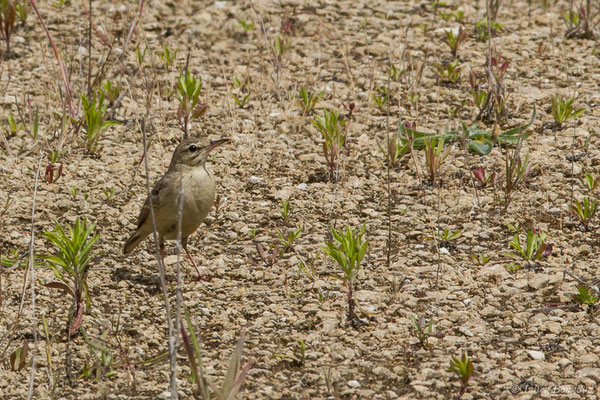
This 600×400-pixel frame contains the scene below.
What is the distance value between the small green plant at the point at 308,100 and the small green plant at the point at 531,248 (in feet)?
9.61

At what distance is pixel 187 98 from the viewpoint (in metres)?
8.12

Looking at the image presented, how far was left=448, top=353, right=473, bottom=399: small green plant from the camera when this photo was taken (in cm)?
486

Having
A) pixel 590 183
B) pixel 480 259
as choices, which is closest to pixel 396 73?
pixel 590 183

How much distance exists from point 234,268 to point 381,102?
2976 mm

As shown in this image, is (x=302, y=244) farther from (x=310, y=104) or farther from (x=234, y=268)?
(x=310, y=104)

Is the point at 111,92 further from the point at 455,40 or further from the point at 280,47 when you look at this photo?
the point at 455,40

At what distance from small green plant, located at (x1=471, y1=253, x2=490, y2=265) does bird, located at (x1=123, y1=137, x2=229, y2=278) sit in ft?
7.04

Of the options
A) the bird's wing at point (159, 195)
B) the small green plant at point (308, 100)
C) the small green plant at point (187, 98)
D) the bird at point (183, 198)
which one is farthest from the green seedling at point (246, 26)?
the bird's wing at point (159, 195)

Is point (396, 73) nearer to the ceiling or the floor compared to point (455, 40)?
nearer to the floor

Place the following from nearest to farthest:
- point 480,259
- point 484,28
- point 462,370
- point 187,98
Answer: point 462,370 → point 480,259 → point 187,98 → point 484,28

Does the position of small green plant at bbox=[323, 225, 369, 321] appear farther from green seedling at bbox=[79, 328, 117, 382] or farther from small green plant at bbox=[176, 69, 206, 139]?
small green plant at bbox=[176, 69, 206, 139]

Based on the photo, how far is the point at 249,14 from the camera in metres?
10.5

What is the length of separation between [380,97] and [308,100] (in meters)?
0.84

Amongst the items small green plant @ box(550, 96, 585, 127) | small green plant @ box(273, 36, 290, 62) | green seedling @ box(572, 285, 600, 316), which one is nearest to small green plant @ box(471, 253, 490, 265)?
green seedling @ box(572, 285, 600, 316)
